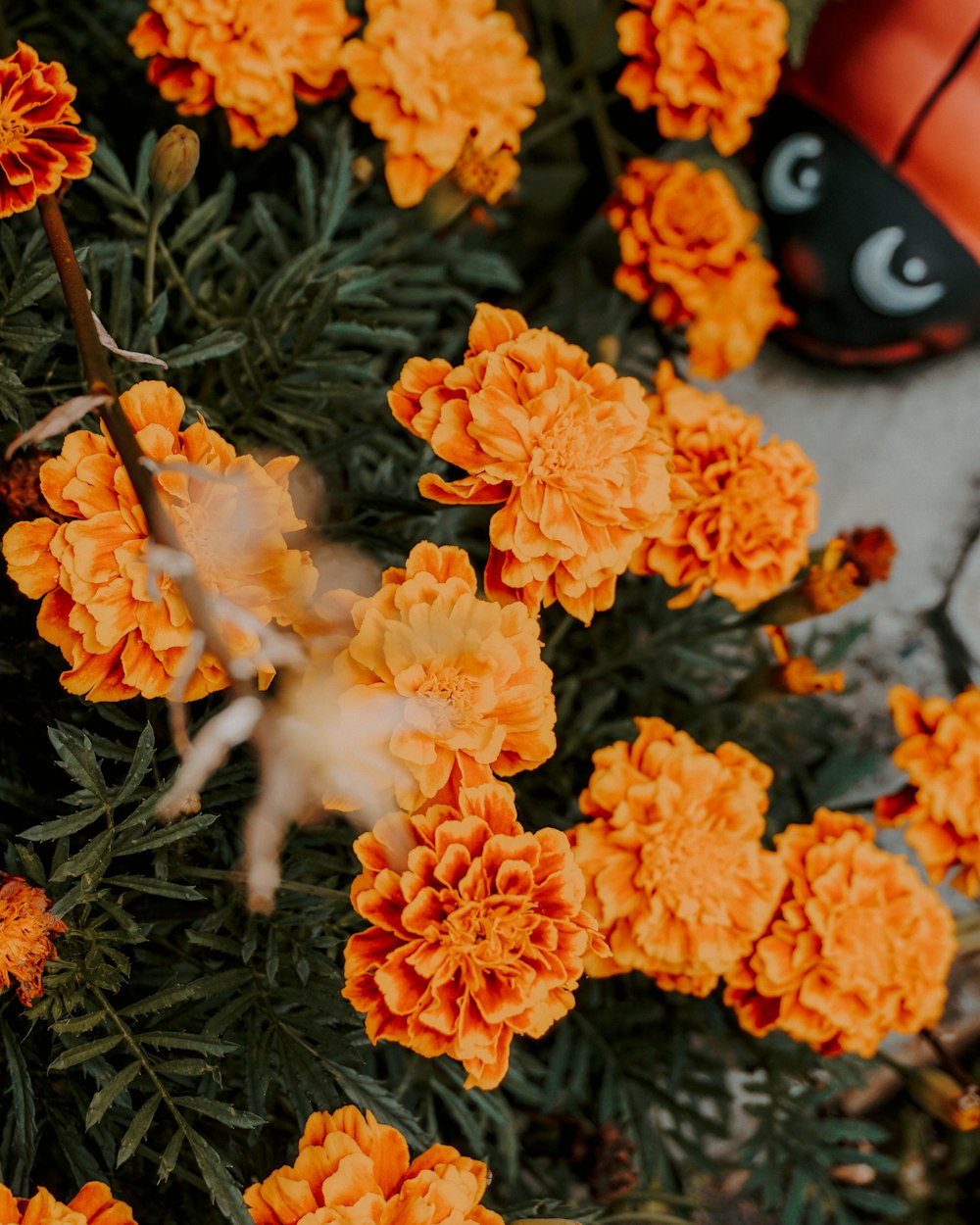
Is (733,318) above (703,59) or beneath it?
beneath

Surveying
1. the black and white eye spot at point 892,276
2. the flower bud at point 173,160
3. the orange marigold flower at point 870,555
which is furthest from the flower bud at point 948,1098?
the flower bud at point 173,160

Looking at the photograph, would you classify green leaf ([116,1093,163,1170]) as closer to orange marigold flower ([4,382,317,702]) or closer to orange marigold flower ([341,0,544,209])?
orange marigold flower ([4,382,317,702])

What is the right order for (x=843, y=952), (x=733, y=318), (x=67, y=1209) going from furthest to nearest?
(x=733, y=318) → (x=843, y=952) → (x=67, y=1209)

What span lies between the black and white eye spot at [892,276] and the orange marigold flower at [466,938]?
77 centimetres

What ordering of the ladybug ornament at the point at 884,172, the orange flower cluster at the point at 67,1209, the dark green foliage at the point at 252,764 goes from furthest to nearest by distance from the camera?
the ladybug ornament at the point at 884,172, the dark green foliage at the point at 252,764, the orange flower cluster at the point at 67,1209

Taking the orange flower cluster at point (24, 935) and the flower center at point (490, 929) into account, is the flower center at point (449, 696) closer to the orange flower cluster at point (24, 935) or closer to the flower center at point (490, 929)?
the flower center at point (490, 929)

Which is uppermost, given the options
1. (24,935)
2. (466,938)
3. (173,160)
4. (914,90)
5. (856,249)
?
(914,90)

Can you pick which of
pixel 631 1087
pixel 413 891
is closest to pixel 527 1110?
pixel 631 1087

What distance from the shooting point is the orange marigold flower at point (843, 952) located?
72 cm

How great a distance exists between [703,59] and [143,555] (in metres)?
0.62

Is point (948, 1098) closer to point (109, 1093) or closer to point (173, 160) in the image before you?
point (109, 1093)

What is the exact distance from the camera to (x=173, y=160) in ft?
1.98

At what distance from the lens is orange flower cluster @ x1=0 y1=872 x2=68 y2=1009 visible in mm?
486

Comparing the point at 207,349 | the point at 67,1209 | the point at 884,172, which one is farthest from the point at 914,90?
the point at 67,1209
